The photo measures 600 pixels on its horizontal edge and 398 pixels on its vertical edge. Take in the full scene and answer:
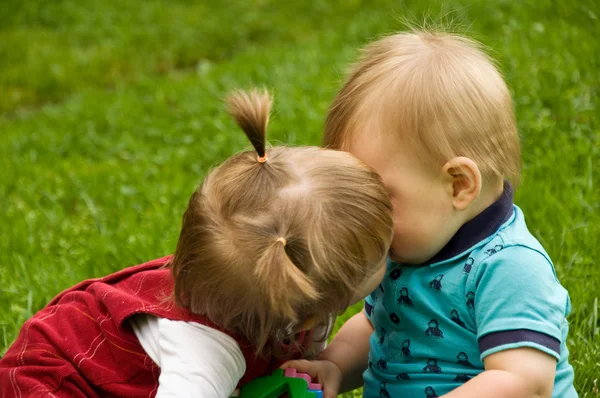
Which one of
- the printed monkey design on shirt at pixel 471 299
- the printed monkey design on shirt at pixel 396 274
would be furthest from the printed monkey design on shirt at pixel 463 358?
the printed monkey design on shirt at pixel 396 274

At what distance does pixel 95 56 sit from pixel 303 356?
571 cm

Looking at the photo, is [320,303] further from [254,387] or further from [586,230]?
[586,230]

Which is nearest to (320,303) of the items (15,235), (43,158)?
(15,235)

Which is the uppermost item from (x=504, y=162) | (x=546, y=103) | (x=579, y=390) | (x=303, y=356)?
(x=504, y=162)

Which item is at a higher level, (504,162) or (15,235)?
(504,162)

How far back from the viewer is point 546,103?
12.3ft

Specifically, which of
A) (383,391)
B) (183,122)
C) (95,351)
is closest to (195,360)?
(95,351)

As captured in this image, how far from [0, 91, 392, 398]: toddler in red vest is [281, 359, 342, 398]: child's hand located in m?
0.07

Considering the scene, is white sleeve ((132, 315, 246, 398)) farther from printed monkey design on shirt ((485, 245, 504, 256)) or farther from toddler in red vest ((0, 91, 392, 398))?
printed monkey design on shirt ((485, 245, 504, 256))

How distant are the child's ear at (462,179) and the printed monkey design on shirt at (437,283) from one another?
0.55 feet

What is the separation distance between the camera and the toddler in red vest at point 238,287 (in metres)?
1.75

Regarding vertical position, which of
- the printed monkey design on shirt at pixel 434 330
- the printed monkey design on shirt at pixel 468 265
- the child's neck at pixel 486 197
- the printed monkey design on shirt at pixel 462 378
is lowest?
the printed monkey design on shirt at pixel 462 378

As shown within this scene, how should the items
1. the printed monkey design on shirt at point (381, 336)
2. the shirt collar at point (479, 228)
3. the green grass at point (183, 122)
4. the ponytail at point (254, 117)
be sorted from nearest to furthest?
the ponytail at point (254, 117) < the shirt collar at point (479, 228) < the printed monkey design on shirt at point (381, 336) < the green grass at point (183, 122)

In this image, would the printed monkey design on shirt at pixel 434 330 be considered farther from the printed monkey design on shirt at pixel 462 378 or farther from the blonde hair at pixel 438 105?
the blonde hair at pixel 438 105
